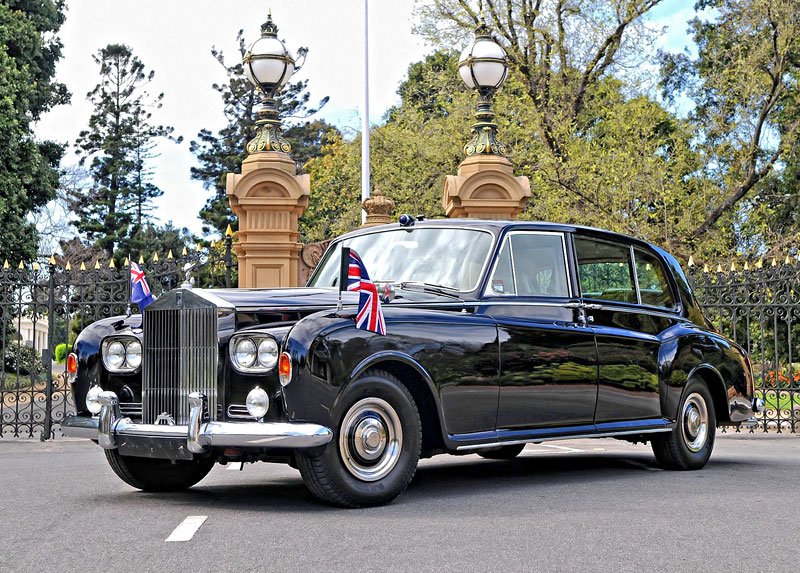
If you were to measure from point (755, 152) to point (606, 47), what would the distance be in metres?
4.72

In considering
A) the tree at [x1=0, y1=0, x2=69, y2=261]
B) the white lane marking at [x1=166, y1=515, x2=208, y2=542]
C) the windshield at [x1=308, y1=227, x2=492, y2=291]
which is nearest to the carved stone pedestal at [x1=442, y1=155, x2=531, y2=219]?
the windshield at [x1=308, y1=227, x2=492, y2=291]

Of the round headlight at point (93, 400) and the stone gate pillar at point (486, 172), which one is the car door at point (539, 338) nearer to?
the round headlight at point (93, 400)

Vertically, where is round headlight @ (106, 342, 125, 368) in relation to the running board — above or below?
above

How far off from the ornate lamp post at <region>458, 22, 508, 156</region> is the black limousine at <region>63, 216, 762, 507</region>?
627 cm

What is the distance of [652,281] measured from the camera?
9266 mm

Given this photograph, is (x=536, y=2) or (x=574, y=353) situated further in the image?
(x=536, y=2)

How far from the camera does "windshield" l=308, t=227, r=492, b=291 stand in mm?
7773

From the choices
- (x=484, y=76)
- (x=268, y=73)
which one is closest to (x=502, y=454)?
(x=484, y=76)

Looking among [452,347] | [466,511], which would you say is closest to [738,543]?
[466,511]

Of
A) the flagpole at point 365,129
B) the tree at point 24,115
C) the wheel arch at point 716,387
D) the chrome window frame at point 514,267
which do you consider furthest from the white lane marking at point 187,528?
the tree at point 24,115

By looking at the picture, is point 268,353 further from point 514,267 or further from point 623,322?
point 623,322

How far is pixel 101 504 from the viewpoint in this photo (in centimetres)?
695

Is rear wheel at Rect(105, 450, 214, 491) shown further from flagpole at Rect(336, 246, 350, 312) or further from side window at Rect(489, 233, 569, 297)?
side window at Rect(489, 233, 569, 297)

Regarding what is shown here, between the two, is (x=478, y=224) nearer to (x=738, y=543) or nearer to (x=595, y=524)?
(x=595, y=524)
